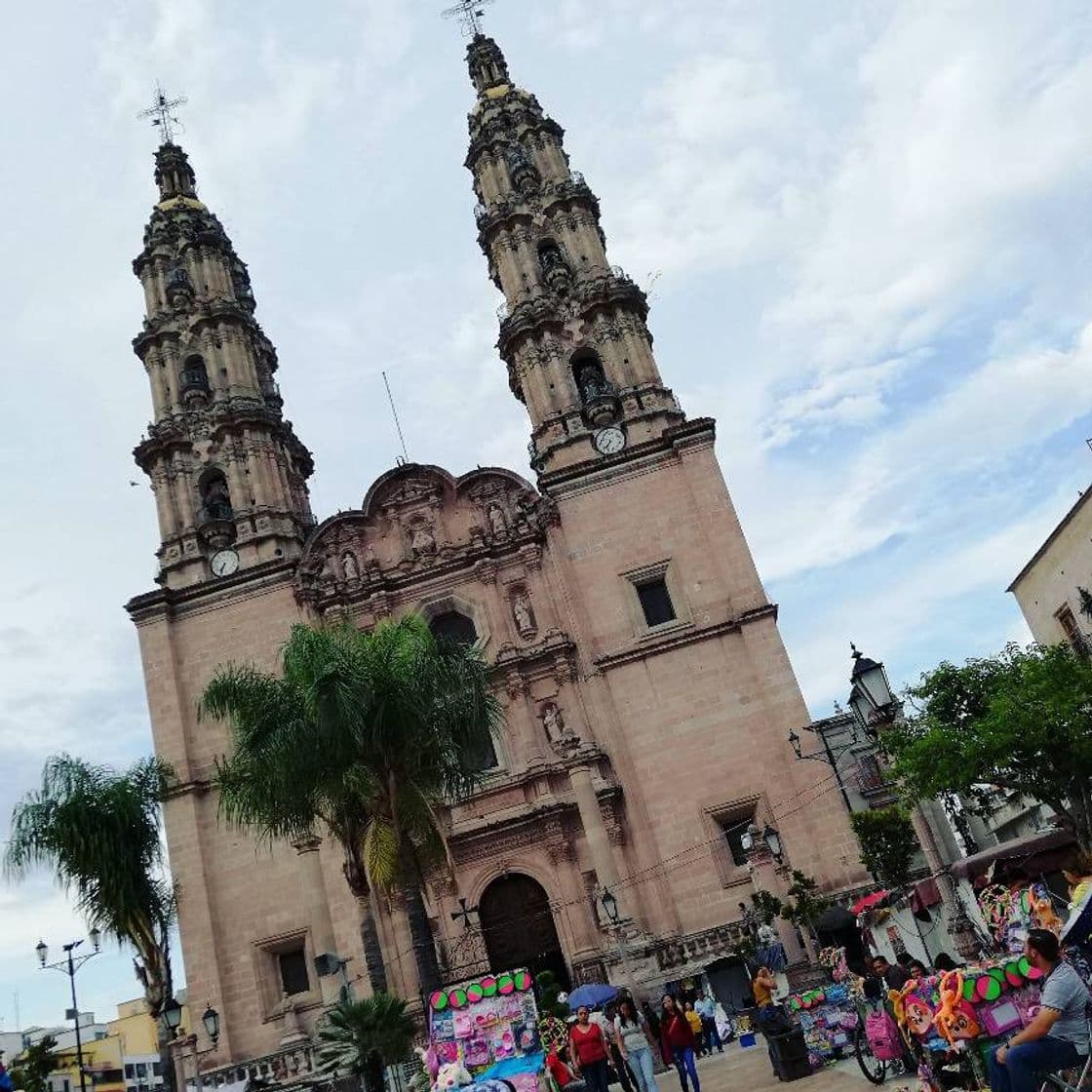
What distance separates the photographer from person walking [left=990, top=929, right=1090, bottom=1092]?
582 cm

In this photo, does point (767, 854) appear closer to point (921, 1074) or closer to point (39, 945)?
point (921, 1074)

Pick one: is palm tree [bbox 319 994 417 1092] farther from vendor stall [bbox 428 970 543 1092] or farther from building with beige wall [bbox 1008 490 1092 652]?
building with beige wall [bbox 1008 490 1092 652]

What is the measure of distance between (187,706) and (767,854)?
14913mm

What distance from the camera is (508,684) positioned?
26500 millimetres

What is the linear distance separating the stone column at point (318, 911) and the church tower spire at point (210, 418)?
8.20m

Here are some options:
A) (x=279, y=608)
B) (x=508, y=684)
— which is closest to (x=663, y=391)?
(x=508, y=684)

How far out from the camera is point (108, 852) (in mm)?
20938

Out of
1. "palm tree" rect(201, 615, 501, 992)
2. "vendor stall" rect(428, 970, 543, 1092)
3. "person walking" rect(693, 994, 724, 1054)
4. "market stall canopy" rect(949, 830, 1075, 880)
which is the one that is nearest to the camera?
"vendor stall" rect(428, 970, 543, 1092)

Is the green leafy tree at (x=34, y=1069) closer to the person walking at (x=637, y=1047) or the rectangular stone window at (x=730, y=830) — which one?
the rectangular stone window at (x=730, y=830)

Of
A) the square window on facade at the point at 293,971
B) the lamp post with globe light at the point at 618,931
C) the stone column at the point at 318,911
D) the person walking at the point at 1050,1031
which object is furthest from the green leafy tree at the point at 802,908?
the person walking at the point at 1050,1031

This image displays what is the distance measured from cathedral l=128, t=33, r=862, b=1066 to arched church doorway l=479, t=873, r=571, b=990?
0.05 m

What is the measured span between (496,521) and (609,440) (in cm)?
384

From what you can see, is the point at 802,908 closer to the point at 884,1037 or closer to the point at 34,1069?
the point at 884,1037

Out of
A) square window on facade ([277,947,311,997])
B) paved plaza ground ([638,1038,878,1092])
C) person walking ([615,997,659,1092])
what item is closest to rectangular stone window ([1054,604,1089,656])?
paved plaza ground ([638,1038,878,1092])
